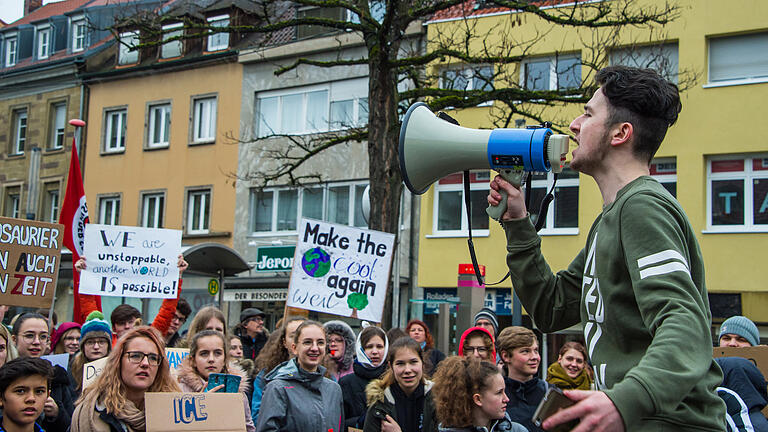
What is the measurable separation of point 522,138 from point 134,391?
3.33m

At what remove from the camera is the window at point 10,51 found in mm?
33875

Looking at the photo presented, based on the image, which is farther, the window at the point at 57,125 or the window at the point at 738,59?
the window at the point at 57,125

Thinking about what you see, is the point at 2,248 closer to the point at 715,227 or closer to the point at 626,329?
the point at 626,329

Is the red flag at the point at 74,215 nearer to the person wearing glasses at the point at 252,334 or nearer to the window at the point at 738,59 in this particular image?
the person wearing glasses at the point at 252,334

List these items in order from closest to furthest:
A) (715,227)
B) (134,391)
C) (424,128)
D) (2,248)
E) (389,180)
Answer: (424,128)
(134,391)
(2,248)
(389,180)
(715,227)

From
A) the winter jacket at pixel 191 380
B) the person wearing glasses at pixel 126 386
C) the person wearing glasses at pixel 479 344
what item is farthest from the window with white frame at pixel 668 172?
the person wearing glasses at pixel 126 386

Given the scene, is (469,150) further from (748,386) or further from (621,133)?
(748,386)

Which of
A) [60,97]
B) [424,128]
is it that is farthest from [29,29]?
[424,128]

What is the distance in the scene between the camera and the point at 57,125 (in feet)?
101

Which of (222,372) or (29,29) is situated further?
(29,29)

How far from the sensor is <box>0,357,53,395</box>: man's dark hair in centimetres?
539

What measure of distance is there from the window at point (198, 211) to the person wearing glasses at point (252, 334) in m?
16.5

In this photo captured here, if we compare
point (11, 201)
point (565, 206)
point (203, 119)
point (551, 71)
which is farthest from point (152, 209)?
point (551, 71)

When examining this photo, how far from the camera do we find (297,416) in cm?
648
